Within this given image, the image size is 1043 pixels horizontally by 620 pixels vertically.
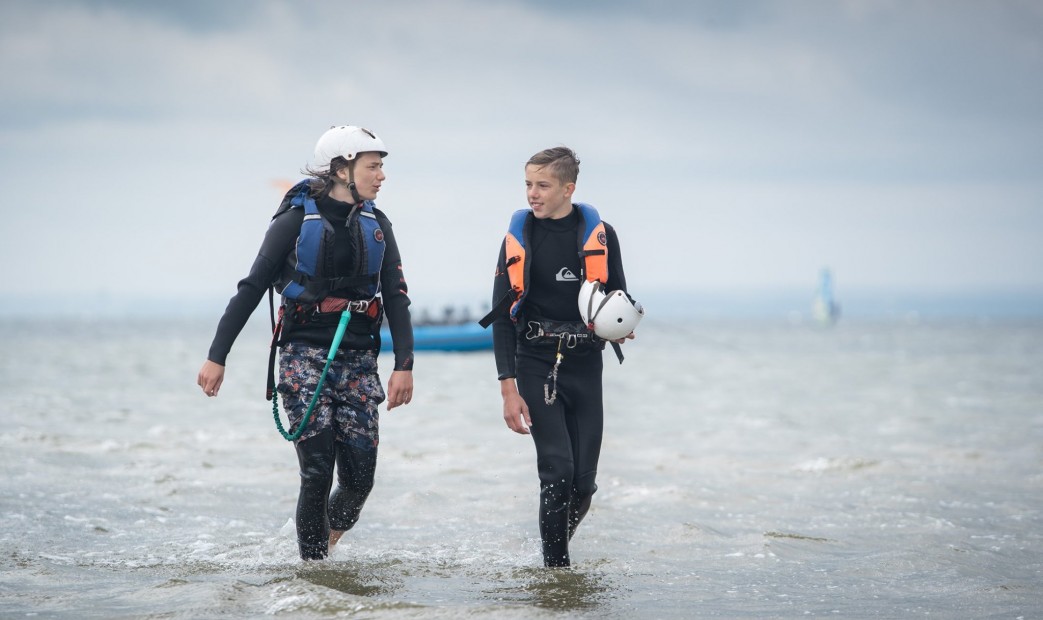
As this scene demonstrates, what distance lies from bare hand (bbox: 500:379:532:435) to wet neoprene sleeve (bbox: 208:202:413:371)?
20.2 inches

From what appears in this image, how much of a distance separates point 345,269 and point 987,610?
12.0 ft

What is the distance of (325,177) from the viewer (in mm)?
5809

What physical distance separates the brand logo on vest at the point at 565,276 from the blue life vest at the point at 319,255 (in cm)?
92

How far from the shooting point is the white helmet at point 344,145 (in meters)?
5.72

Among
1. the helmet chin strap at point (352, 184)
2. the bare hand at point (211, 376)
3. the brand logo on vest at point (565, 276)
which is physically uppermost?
the helmet chin strap at point (352, 184)

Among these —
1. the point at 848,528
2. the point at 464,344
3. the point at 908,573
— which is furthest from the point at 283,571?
the point at 464,344

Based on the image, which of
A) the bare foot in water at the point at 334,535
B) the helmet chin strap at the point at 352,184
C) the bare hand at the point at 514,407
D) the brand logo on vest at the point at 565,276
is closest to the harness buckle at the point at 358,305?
the helmet chin strap at the point at 352,184

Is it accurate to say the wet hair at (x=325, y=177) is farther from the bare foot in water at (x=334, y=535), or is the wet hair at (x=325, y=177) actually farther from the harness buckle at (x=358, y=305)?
the bare foot in water at (x=334, y=535)

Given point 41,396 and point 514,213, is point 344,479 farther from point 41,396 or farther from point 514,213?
point 41,396

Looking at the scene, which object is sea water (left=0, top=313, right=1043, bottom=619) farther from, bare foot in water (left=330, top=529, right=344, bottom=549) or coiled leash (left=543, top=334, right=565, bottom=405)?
coiled leash (left=543, top=334, right=565, bottom=405)

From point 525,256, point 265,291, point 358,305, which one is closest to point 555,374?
point 525,256

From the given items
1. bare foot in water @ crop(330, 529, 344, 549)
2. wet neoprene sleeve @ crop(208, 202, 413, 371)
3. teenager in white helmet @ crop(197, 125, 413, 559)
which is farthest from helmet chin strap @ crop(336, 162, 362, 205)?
bare foot in water @ crop(330, 529, 344, 549)

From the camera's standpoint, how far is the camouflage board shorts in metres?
5.61

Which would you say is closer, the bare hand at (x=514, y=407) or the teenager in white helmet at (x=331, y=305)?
the teenager in white helmet at (x=331, y=305)
